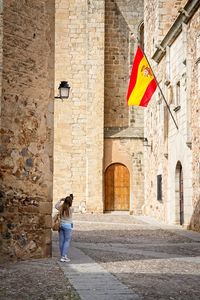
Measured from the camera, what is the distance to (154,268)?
8.48 m

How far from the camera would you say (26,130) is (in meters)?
9.32

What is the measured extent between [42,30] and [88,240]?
19.0 ft

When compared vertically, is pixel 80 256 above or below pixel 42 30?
below

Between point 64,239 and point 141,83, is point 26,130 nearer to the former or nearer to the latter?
point 64,239

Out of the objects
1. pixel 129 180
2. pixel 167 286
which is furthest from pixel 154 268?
pixel 129 180

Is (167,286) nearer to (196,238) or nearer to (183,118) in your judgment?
(196,238)

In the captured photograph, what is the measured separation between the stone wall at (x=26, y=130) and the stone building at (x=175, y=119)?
7328 millimetres

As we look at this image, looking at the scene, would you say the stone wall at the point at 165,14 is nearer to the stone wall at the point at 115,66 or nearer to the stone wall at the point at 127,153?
the stone wall at the point at 115,66

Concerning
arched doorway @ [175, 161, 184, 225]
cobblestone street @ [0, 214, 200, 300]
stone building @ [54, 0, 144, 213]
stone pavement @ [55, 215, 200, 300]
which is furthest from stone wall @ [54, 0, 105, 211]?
cobblestone street @ [0, 214, 200, 300]

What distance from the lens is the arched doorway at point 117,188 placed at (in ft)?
92.5

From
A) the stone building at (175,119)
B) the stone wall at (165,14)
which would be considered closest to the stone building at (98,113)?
the stone building at (175,119)

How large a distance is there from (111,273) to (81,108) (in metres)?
21.4

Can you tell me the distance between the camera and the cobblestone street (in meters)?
6.25

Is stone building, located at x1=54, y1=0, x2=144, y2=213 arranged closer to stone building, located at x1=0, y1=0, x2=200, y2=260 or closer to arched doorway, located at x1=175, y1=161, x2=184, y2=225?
stone building, located at x1=0, y1=0, x2=200, y2=260
